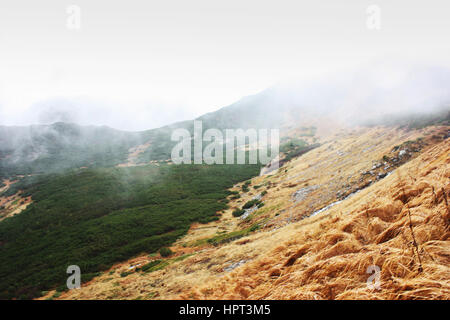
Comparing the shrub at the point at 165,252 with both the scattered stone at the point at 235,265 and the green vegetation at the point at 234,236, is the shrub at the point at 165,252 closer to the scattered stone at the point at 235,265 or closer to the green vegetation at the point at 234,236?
the green vegetation at the point at 234,236

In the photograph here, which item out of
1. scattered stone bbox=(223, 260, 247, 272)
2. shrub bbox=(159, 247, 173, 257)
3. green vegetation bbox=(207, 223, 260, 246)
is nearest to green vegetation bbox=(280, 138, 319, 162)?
green vegetation bbox=(207, 223, 260, 246)

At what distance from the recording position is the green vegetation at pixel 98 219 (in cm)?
1417

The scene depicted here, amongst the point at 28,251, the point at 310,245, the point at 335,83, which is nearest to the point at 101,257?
the point at 28,251

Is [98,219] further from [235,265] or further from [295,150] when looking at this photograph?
[295,150]

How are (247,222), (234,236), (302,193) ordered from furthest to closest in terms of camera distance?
(302,193) → (247,222) → (234,236)

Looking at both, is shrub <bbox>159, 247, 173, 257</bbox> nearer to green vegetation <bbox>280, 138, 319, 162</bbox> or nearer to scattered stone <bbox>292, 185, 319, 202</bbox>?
scattered stone <bbox>292, 185, 319, 202</bbox>

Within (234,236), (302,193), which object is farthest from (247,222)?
(302,193)

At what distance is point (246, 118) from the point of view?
319 feet

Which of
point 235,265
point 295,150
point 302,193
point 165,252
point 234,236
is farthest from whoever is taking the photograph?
point 295,150

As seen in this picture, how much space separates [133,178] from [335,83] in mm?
98822

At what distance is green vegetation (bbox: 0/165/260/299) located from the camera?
14.2 m

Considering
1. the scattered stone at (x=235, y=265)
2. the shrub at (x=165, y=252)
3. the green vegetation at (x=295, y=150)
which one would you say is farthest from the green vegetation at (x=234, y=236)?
the green vegetation at (x=295, y=150)

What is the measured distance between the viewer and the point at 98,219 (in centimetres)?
2142

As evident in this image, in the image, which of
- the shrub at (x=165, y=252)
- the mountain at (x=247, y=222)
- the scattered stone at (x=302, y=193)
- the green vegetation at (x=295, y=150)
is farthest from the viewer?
the green vegetation at (x=295, y=150)
